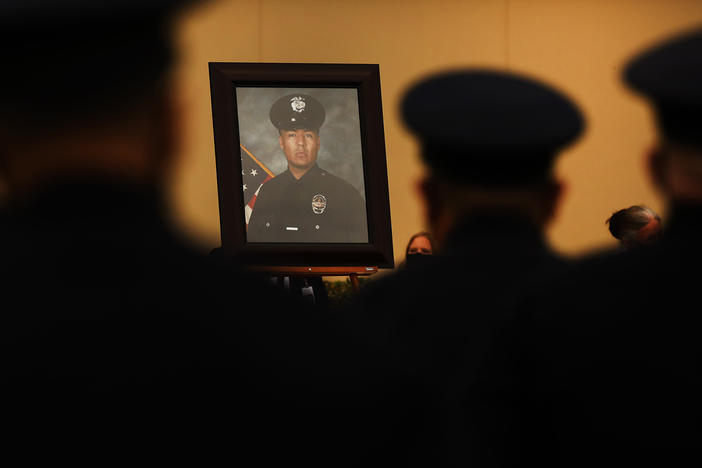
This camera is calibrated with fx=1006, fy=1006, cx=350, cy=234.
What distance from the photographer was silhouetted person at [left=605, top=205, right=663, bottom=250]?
2941 millimetres

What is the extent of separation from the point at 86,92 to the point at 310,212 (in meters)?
2.55

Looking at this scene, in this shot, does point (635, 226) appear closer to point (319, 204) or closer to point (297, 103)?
point (319, 204)

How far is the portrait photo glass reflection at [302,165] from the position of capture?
3.18 metres

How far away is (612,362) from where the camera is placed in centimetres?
101

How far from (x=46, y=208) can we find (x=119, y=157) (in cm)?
6

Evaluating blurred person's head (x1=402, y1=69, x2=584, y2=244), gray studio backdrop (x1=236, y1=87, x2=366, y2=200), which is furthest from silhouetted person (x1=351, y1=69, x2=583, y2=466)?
gray studio backdrop (x1=236, y1=87, x2=366, y2=200)

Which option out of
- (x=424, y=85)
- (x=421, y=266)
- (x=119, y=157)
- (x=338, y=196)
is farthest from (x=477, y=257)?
(x=338, y=196)

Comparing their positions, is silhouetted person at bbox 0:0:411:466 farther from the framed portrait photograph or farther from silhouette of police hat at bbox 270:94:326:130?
silhouette of police hat at bbox 270:94:326:130

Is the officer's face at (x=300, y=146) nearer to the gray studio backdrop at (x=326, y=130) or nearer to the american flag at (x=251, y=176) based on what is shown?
the gray studio backdrop at (x=326, y=130)

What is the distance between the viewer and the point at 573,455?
1.02 metres

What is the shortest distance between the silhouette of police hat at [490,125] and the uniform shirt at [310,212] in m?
1.68

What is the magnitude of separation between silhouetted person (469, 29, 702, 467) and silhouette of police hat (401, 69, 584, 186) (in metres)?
0.31

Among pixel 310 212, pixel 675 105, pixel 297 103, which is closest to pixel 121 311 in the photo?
pixel 675 105

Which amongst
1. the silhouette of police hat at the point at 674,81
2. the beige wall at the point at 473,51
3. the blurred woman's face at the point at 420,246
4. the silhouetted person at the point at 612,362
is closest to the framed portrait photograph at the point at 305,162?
the blurred woman's face at the point at 420,246
